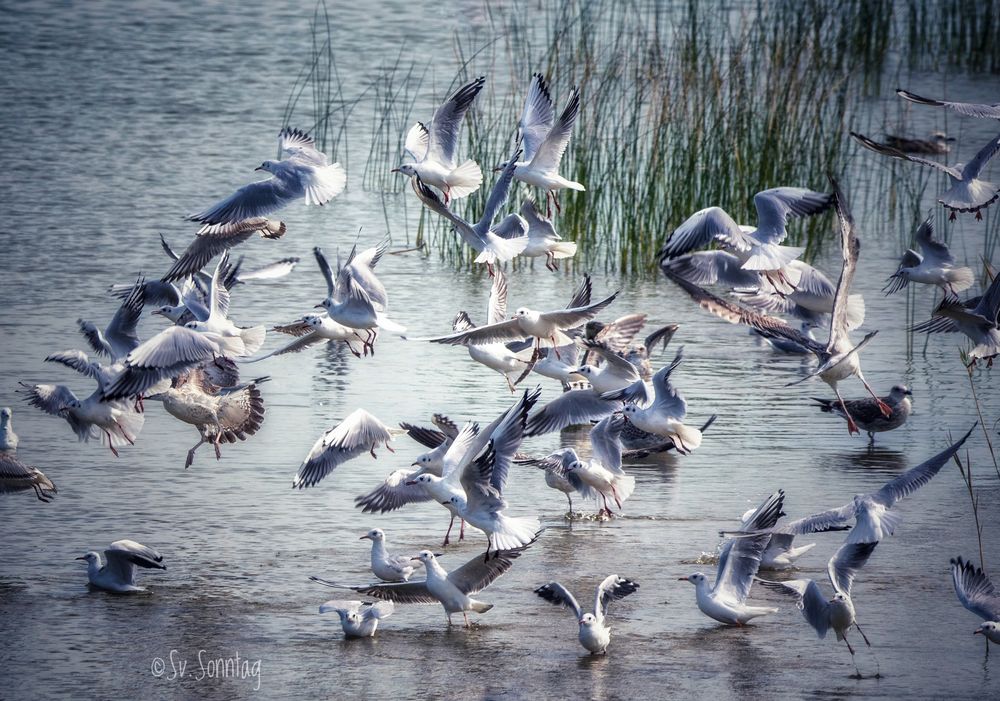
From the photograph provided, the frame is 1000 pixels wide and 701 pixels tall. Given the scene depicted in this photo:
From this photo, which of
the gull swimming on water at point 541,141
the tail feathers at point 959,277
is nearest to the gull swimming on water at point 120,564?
the gull swimming on water at point 541,141

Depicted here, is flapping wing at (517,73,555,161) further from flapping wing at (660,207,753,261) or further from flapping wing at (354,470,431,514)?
flapping wing at (354,470,431,514)

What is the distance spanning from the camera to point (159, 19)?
84.9ft

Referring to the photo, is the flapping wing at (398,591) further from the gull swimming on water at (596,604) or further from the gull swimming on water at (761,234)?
the gull swimming on water at (761,234)

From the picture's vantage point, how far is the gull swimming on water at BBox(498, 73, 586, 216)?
373 inches

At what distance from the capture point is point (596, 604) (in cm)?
576

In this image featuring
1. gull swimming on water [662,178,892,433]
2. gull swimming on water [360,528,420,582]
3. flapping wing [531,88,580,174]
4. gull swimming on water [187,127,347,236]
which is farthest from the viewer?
flapping wing [531,88,580,174]

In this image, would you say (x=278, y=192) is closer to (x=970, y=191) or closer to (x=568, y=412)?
(x=568, y=412)

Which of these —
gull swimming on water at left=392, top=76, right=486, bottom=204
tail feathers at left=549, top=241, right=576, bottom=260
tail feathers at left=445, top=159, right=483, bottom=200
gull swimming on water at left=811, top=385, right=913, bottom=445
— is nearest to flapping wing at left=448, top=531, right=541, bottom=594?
gull swimming on water at left=811, top=385, right=913, bottom=445

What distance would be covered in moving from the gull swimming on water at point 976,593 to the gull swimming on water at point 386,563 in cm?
211

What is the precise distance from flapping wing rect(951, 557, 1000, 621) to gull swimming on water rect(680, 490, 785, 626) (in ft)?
2.28

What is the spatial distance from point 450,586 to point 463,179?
160 inches

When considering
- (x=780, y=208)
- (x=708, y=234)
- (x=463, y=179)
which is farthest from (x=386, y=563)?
(x=463, y=179)

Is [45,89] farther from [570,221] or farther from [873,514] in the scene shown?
[873,514]

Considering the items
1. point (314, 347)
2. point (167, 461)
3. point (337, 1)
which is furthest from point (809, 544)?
point (337, 1)
